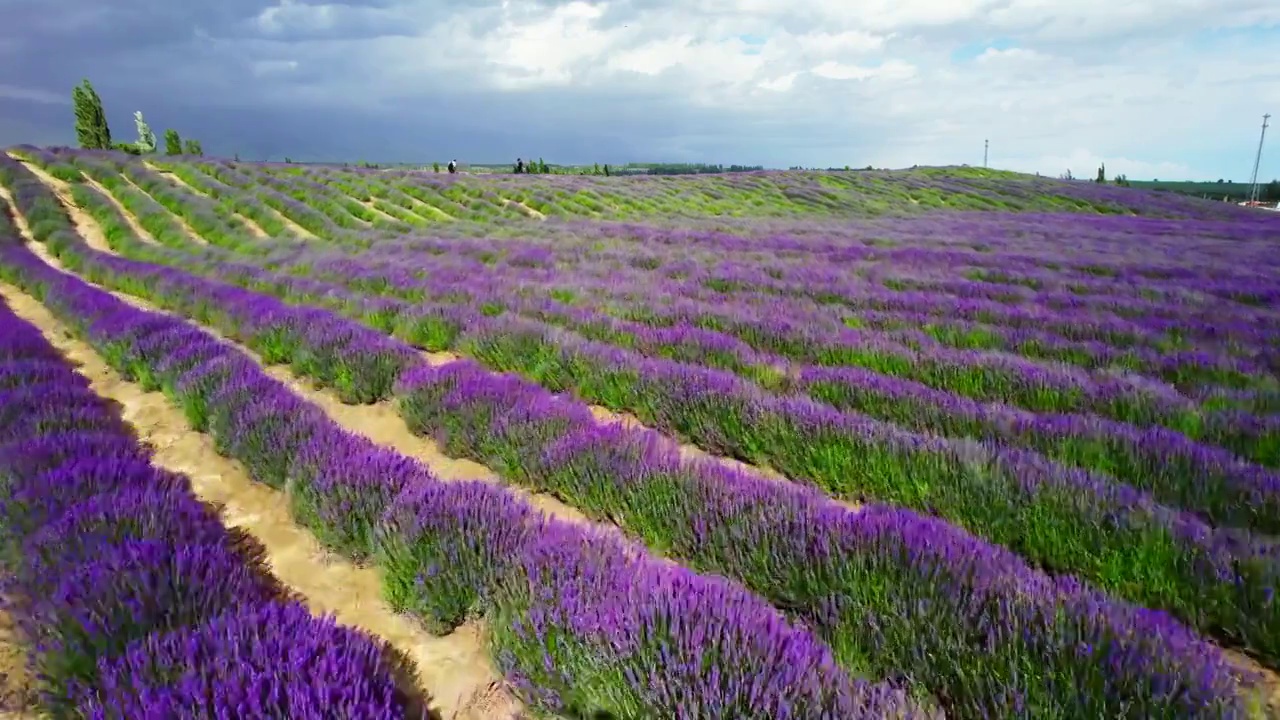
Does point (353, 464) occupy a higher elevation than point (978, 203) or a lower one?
lower

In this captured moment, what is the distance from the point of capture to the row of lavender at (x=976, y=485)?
229cm

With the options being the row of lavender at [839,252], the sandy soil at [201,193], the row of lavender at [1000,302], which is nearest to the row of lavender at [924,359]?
the row of lavender at [1000,302]

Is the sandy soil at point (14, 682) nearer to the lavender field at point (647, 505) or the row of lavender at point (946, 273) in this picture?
the lavender field at point (647, 505)

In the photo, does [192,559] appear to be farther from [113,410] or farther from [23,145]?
[23,145]

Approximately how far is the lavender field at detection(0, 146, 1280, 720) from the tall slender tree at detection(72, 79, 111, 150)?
45.1m

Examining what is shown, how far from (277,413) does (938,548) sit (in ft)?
12.8

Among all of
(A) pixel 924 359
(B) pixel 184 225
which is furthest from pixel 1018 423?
(B) pixel 184 225

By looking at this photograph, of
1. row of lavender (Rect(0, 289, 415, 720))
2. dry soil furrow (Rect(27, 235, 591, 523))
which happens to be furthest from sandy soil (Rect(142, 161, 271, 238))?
row of lavender (Rect(0, 289, 415, 720))

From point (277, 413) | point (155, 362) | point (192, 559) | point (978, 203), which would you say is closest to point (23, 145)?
point (155, 362)

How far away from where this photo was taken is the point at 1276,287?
28.1ft

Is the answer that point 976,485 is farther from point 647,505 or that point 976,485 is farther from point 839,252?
point 839,252

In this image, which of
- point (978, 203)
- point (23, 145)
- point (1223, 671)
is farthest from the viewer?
point (978, 203)

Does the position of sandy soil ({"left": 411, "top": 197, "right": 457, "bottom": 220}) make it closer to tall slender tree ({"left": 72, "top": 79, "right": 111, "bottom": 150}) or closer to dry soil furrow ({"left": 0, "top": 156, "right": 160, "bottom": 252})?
dry soil furrow ({"left": 0, "top": 156, "right": 160, "bottom": 252})

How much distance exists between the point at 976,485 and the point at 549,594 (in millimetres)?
2146
